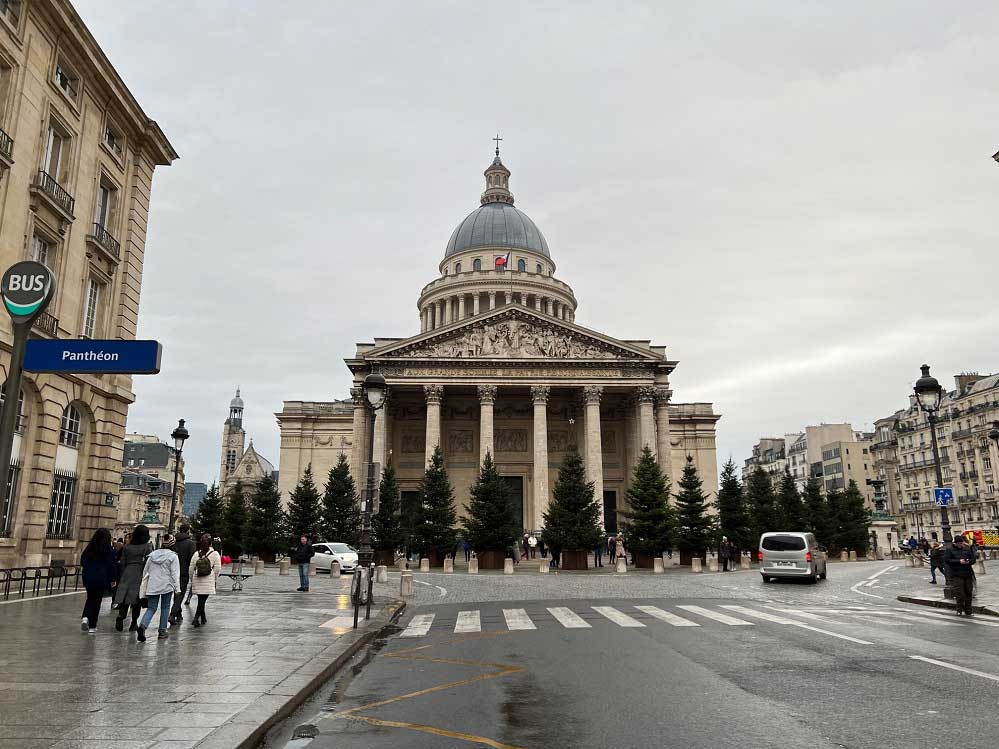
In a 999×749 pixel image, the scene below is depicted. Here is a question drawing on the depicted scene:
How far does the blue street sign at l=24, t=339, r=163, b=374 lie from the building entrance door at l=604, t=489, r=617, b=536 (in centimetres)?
5745

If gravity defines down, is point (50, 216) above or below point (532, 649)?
above

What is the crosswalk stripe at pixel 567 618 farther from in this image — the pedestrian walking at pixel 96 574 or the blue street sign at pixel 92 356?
the blue street sign at pixel 92 356

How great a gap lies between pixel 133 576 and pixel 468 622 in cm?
677

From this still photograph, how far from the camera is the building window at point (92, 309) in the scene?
85.6 ft

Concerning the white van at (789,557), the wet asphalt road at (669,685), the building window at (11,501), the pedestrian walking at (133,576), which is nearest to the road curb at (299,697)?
the wet asphalt road at (669,685)

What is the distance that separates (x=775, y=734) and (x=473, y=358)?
5285 cm

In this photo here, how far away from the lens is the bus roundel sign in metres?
6.25

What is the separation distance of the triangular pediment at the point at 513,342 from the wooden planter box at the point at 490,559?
18501 mm

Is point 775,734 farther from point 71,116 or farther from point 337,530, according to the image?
point 337,530

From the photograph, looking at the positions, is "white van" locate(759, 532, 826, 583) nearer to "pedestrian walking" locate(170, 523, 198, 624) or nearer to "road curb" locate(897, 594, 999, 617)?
"road curb" locate(897, 594, 999, 617)

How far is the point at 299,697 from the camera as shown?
825cm

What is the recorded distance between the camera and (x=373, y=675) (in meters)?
10.2

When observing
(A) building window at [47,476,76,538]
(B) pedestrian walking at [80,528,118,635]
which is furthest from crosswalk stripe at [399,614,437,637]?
(A) building window at [47,476,76,538]

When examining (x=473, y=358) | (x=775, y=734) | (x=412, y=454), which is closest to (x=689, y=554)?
(x=473, y=358)
